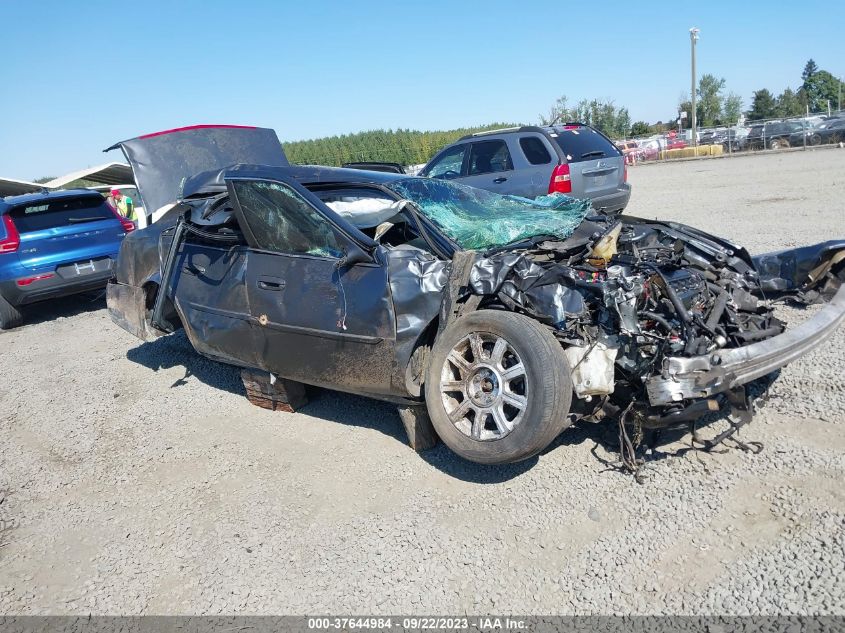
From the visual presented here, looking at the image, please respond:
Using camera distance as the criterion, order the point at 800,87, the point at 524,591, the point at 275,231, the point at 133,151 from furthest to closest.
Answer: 1. the point at 800,87
2. the point at 133,151
3. the point at 275,231
4. the point at 524,591

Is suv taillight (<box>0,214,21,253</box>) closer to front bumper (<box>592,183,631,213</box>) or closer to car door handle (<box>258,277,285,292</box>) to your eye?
car door handle (<box>258,277,285,292</box>)

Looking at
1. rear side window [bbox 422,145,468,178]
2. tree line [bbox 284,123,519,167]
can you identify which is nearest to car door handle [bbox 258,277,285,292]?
rear side window [bbox 422,145,468,178]

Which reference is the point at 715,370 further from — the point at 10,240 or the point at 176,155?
the point at 10,240

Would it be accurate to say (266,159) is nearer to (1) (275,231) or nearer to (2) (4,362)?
(1) (275,231)

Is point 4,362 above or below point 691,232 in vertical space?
below

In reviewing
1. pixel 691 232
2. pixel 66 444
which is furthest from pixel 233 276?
pixel 691 232

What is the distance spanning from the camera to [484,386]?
3441 mm

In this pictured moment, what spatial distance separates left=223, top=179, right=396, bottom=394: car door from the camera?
380 cm

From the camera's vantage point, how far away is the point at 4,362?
7.40 metres

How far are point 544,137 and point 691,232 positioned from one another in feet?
16.8

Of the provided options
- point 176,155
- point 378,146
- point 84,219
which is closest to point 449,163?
point 176,155

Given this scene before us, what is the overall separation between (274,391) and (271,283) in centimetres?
93

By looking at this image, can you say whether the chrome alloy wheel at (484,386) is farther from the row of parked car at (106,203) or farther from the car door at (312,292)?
the row of parked car at (106,203)

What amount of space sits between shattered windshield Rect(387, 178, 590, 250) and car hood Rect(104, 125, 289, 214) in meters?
2.76
